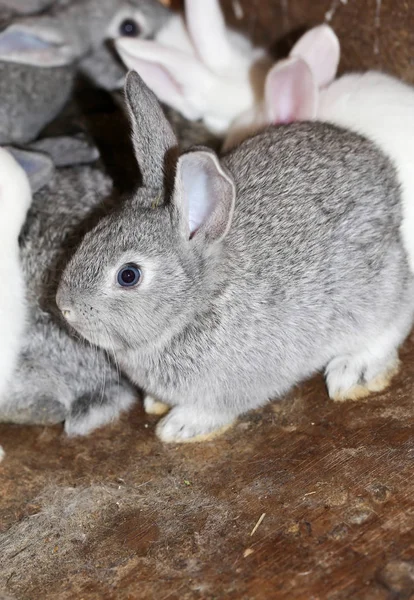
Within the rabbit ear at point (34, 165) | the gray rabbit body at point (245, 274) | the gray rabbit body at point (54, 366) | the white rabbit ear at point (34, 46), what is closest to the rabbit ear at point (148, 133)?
the gray rabbit body at point (245, 274)

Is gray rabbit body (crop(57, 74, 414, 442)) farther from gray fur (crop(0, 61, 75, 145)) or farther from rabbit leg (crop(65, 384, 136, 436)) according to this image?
gray fur (crop(0, 61, 75, 145))

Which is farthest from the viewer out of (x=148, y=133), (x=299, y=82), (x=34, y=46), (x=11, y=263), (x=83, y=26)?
(x=83, y=26)

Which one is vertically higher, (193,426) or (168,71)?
(168,71)

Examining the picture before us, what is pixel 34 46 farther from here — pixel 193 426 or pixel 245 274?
pixel 193 426

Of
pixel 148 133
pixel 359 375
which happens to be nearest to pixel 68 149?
pixel 148 133

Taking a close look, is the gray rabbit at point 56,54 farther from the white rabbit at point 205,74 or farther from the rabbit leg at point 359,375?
the rabbit leg at point 359,375

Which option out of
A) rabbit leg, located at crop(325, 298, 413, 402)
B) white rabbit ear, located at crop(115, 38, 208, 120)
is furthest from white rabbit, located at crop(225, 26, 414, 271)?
white rabbit ear, located at crop(115, 38, 208, 120)

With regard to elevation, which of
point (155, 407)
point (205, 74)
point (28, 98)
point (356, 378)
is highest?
point (205, 74)

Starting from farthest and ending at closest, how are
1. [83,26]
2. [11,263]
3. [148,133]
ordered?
[83,26] < [11,263] < [148,133]
